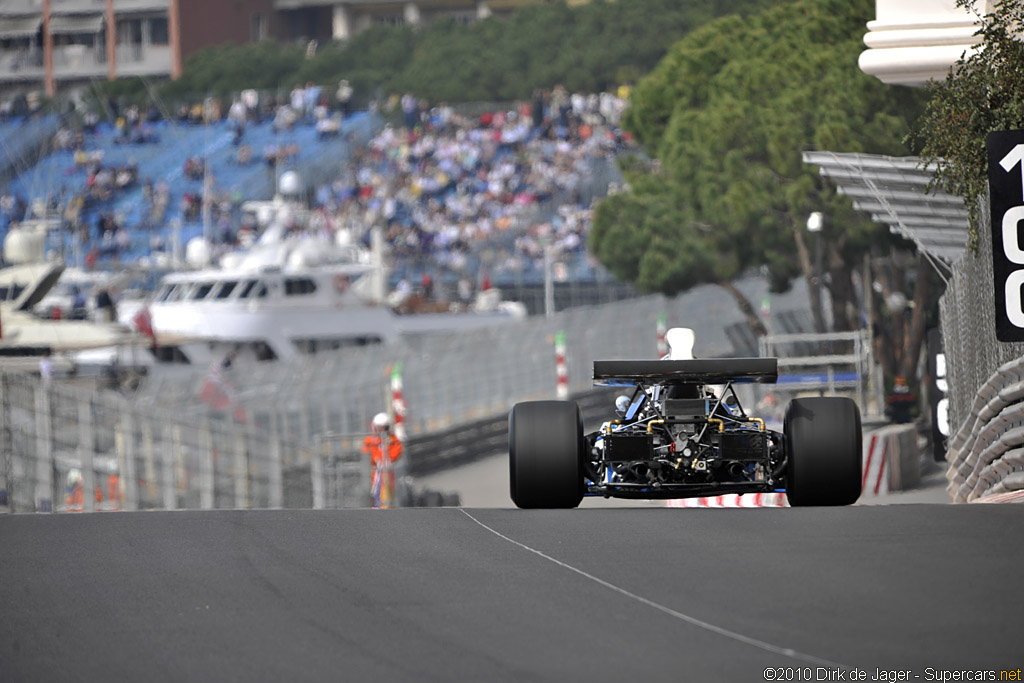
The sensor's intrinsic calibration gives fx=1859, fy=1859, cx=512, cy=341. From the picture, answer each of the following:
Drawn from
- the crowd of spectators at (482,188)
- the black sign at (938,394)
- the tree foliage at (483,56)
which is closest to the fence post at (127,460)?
the black sign at (938,394)

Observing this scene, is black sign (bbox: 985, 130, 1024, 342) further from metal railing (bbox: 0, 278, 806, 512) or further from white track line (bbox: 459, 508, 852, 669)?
metal railing (bbox: 0, 278, 806, 512)

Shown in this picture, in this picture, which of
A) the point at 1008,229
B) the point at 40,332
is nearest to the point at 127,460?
the point at 1008,229

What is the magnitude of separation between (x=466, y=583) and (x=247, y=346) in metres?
43.5

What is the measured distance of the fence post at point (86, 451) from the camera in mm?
20453

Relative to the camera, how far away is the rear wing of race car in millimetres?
9406

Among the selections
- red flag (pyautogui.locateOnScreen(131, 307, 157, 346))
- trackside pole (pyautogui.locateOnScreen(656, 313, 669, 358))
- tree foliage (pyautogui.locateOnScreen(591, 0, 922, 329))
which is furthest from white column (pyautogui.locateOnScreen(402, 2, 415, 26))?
trackside pole (pyautogui.locateOnScreen(656, 313, 669, 358))

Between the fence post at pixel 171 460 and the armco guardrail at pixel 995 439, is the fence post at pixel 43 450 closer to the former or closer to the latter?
the fence post at pixel 171 460

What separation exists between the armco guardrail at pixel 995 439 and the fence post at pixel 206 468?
10.3 metres

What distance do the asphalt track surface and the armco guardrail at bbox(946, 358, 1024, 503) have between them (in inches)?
98.5

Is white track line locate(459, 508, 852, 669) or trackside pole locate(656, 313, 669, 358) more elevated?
trackside pole locate(656, 313, 669, 358)

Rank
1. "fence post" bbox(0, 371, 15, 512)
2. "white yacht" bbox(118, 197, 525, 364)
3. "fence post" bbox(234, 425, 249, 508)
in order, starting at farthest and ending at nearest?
"white yacht" bbox(118, 197, 525, 364), "fence post" bbox(234, 425, 249, 508), "fence post" bbox(0, 371, 15, 512)

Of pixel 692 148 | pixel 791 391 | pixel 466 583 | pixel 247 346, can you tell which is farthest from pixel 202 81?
pixel 466 583

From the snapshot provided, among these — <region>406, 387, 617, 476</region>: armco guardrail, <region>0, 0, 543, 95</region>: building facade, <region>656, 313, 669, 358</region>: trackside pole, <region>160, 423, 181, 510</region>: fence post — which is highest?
<region>0, 0, 543, 95</region>: building facade

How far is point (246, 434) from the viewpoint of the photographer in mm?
23234
